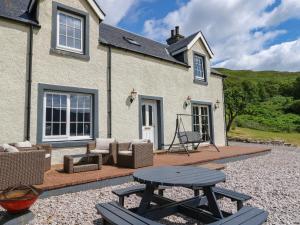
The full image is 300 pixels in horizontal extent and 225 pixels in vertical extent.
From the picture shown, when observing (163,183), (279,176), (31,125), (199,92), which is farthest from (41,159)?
(199,92)

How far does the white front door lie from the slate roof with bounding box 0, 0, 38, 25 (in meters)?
5.65

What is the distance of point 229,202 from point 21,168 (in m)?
4.52

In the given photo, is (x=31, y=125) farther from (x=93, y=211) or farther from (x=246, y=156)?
(x=246, y=156)

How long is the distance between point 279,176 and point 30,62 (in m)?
8.79

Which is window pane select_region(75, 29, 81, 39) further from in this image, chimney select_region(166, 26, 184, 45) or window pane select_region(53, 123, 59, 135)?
chimney select_region(166, 26, 184, 45)

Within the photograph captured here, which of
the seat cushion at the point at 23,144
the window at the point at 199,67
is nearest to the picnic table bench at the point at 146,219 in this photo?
the seat cushion at the point at 23,144

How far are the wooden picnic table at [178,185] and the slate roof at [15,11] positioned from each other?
706 cm

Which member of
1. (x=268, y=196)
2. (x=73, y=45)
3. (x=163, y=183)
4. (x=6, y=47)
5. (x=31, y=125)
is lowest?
(x=268, y=196)

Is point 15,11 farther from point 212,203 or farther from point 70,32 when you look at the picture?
point 212,203

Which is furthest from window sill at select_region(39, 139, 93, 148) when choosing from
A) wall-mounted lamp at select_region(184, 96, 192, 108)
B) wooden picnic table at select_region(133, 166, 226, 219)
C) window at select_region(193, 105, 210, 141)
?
window at select_region(193, 105, 210, 141)

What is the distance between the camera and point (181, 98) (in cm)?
1248

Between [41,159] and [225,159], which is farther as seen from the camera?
[225,159]

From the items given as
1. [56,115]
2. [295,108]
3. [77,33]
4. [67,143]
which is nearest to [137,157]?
[67,143]

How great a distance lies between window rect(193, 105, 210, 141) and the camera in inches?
524
